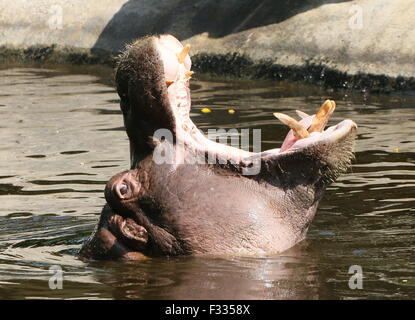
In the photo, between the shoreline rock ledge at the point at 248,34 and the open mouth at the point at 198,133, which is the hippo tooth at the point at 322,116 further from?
the shoreline rock ledge at the point at 248,34

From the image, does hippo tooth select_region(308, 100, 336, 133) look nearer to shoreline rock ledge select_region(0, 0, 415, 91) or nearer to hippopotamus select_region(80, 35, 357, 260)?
hippopotamus select_region(80, 35, 357, 260)

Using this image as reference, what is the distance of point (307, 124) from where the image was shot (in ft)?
20.2

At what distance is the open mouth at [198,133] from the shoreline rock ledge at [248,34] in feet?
22.0

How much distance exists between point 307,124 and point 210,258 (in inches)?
35.1

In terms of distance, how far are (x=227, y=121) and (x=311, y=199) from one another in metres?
5.23

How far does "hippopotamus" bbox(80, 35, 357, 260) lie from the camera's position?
598 cm

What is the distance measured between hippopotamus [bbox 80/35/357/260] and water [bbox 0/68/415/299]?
131 millimetres

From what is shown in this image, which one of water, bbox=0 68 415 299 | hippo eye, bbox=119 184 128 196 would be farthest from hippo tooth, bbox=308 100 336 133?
hippo eye, bbox=119 184 128 196

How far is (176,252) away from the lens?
615 cm

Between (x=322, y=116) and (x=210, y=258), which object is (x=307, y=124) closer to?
(x=322, y=116)

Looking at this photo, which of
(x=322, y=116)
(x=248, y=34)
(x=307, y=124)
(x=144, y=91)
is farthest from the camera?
(x=248, y=34)

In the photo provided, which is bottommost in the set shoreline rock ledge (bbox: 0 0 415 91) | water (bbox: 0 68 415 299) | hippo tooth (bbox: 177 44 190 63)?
water (bbox: 0 68 415 299)

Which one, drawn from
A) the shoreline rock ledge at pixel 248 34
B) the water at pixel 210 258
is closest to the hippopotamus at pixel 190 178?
the water at pixel 210 258

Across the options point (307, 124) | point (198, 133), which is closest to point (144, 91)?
point (198, 133)
